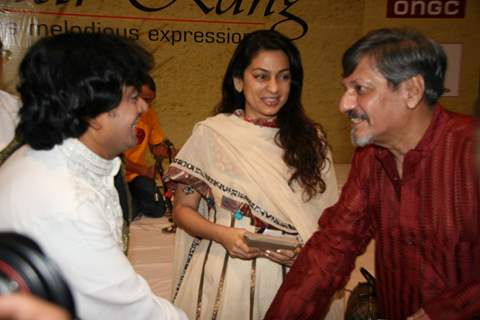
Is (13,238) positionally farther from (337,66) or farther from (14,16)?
(337,66)

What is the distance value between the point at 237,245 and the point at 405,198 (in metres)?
0.71

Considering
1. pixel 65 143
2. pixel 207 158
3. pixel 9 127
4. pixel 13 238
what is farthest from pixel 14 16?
pixel 13 238

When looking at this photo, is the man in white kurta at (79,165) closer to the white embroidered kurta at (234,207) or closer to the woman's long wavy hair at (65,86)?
the woman's long wavy hair at (65,86)

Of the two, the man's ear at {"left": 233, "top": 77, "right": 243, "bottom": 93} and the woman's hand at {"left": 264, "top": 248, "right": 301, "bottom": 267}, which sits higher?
the man's ear at {"left": 233, "top": 77, "right": 243, "bottom": 93}

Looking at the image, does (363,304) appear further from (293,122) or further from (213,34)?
(213,34)

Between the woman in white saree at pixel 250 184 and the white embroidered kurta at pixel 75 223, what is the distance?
2.64ft

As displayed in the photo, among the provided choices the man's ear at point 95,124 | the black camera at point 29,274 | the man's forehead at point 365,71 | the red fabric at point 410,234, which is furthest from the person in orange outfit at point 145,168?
the black camera at point 29,274

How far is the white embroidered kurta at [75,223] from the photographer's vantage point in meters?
1.36

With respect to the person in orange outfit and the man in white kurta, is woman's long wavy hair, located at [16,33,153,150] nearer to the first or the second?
the man in white kurta

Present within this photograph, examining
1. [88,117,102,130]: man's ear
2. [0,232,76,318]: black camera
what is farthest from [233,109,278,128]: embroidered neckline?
[0,232,76,318]: black camera

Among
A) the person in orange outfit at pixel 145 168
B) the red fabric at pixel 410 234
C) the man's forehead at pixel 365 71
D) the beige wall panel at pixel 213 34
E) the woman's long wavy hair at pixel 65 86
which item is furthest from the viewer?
the beige wall panel at pixel 213 34

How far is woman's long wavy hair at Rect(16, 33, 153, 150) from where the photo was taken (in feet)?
4.80

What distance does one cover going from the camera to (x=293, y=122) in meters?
2.54

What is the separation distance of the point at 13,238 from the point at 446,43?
7982 mm
